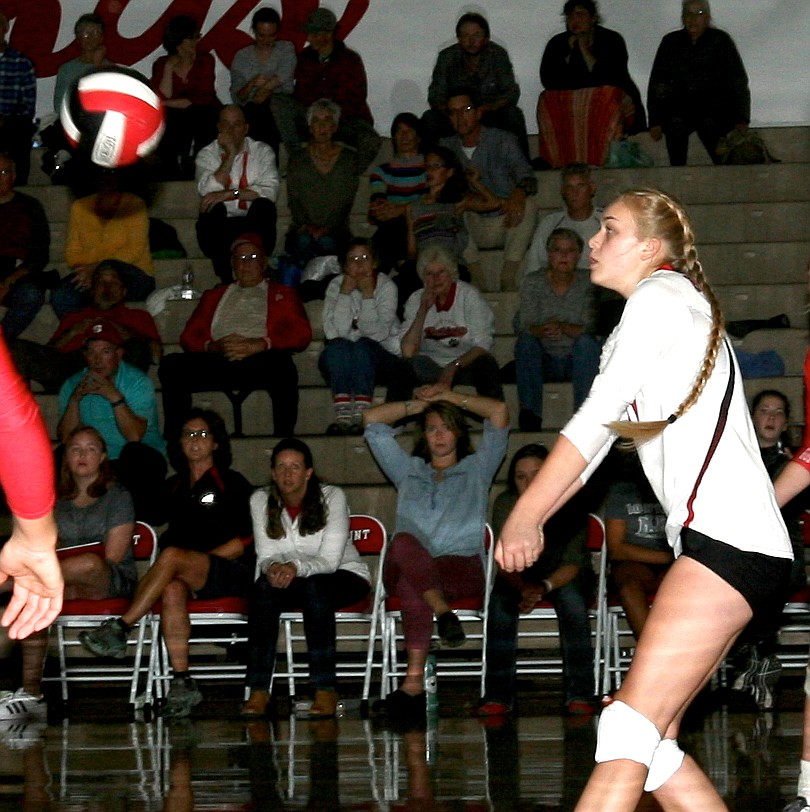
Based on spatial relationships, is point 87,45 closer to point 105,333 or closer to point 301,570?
point 105,333

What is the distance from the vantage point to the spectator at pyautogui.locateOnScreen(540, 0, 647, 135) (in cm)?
1126

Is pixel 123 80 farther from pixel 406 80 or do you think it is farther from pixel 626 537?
pixel 406 80

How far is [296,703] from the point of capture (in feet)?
25.2

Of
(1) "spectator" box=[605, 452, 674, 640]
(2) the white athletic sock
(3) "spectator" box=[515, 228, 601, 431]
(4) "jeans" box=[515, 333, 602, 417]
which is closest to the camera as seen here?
(2) the white athletic sock

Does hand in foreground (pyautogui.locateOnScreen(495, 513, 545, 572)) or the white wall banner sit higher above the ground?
the white wall banner

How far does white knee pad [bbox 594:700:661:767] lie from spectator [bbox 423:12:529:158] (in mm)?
8508

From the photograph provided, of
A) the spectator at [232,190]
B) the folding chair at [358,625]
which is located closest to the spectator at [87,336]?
the spectator at [232,190]

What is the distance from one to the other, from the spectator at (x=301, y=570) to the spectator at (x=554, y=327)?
5.56ft

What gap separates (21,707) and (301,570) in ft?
5.37

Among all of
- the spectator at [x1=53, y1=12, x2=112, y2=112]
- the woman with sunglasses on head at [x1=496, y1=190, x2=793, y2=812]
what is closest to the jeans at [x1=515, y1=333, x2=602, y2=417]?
the spectator at [x1=53, y1=12, x2=112, y2=112]

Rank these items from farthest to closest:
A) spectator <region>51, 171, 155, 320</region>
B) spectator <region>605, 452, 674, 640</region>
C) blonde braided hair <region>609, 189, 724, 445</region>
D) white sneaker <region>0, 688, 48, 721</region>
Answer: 1. spectator <region>51, 171, 155, 320</region>
2. spectator <region>605, 452, 674, 640</region>
3. white sneaker <region>0, 688, 48, 721</region>
4. blonde braided hair <region>609, 189, 724, 445</region>

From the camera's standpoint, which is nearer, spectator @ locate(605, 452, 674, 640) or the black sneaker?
the black sneaker

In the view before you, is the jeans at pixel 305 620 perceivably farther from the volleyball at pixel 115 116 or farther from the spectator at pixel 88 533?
the volleyball at pixel 115 116

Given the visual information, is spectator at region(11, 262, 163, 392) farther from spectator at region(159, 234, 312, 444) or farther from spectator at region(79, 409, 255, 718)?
spectator at region(79, 409, 255, 718)
